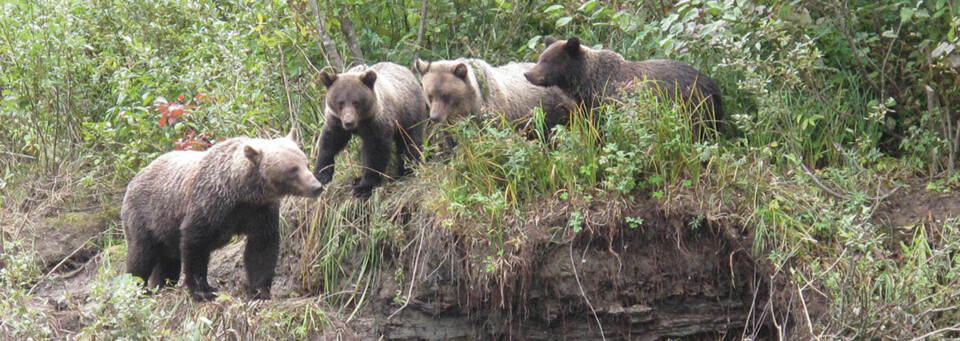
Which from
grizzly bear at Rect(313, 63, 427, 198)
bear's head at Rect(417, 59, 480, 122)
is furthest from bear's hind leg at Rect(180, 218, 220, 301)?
bear's head at Rect(417, 59, 480, 122)

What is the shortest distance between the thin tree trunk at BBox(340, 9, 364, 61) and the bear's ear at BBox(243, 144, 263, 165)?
7.71 feet

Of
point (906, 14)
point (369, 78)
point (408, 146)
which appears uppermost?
point (906, 14)

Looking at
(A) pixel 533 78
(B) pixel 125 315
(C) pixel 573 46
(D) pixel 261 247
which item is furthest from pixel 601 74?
(B) pixel 125 315

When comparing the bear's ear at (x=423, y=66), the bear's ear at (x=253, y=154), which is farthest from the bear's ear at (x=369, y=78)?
the bear's ear at (x=253, y=154)

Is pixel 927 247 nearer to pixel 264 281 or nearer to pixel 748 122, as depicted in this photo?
pixel 748 122

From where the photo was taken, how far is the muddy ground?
7.26 meters

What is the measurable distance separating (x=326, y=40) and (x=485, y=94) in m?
1.46

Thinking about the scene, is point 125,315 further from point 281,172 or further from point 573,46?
point 573,46

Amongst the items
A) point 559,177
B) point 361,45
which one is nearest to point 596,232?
point 559,177

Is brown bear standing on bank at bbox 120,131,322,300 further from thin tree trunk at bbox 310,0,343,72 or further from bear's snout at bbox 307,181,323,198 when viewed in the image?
thin tree trunk at bbox 310,0,343,72

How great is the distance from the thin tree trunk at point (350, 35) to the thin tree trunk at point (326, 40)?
0.48ft

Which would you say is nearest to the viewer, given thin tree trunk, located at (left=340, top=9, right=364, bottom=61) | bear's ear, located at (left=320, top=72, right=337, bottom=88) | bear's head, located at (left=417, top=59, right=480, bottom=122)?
bear's ear, located at (left=320, top=72, right=337, bottom=88)

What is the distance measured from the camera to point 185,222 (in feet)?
23.9

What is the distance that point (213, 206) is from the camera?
7219mm
